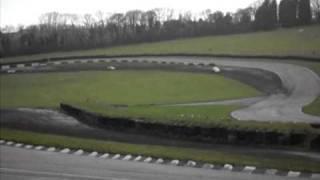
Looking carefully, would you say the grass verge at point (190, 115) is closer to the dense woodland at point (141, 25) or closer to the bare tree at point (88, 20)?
the dense woodland at point (141, 25)

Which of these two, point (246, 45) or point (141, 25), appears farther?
point (141, 25)

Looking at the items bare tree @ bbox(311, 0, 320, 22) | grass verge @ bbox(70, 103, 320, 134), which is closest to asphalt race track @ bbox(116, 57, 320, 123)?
grass verge @ bbox(70, 103, 320, 134)

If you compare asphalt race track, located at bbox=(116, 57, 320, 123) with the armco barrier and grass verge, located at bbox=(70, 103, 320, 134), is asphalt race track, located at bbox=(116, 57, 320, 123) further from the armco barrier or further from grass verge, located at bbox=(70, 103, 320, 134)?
the armco barrier

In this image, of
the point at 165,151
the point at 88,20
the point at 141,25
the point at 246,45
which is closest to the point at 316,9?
the point at 246,45

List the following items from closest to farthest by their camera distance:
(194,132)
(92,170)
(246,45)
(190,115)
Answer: (246,45), (92,170), (194,132), (190,115)

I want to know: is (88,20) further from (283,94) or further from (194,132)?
(283,94)

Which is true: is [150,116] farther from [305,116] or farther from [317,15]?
[317,15]
